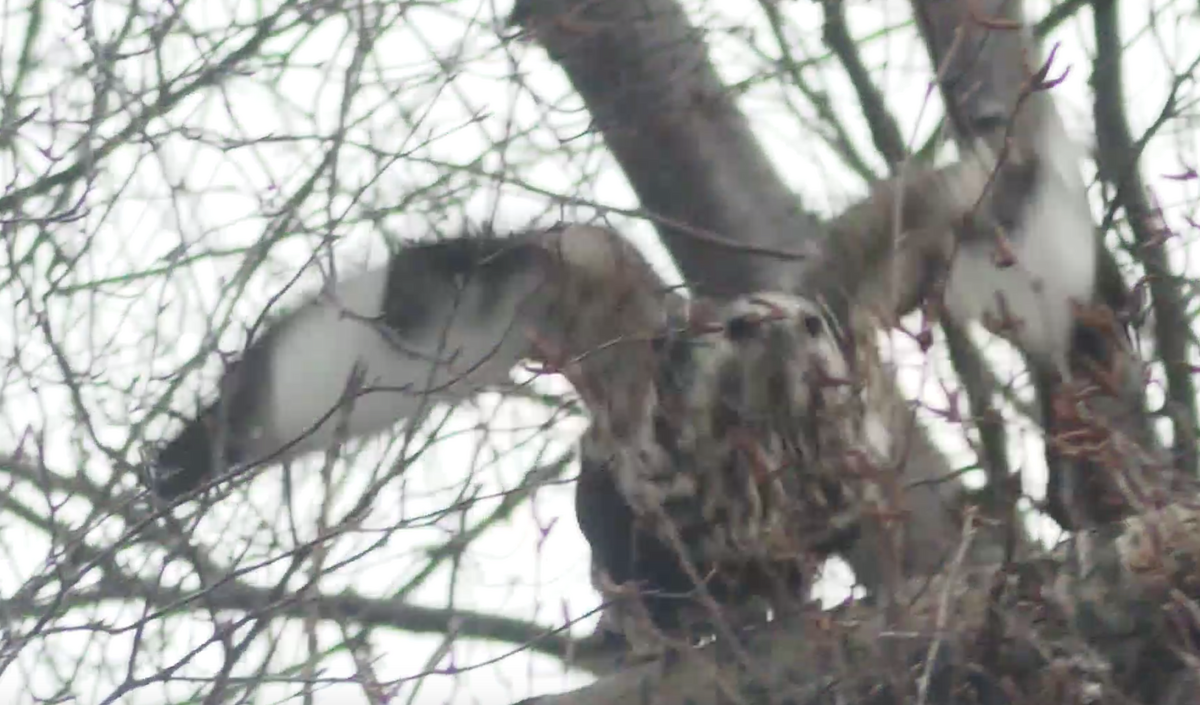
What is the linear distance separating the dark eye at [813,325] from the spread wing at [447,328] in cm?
30

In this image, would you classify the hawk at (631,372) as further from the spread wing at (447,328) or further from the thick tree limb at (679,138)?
the thick tree limb at (679,138)

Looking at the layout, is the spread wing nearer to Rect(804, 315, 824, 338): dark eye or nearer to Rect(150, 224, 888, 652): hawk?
Rect(150, 224, 888, 652): hawk

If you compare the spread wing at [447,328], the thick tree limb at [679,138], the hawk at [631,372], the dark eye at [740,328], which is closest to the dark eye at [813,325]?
the hawk at [631,372]

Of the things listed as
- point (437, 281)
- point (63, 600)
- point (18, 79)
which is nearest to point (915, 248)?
point (437, 281)

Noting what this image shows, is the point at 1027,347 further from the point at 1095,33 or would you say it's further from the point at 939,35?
the point at 1095,33

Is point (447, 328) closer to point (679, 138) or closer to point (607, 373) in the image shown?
point (607, 373)

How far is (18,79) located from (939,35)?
2.07 metres

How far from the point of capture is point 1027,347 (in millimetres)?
3289

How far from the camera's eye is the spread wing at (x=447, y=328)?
3535 mm

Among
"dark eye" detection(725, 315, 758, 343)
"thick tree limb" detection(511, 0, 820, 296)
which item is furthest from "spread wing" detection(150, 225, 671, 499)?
"thick tree limb" detection(511, 0, 820, 296)

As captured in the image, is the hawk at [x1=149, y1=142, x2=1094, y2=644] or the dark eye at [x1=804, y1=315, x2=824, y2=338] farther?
the dark eye at [x1=804, y1=315, x2=824, y2=338]

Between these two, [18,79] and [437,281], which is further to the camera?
[18,79]

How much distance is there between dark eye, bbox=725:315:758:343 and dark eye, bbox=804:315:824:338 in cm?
10

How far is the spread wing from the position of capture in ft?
11.6
